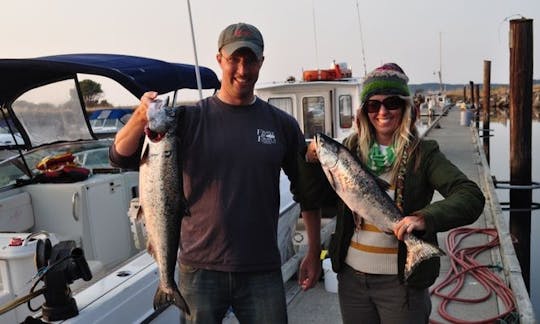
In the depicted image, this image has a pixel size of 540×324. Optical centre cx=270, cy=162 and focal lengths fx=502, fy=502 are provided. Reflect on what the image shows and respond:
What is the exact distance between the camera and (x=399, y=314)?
2.59 meters

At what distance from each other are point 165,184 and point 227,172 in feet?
1.08

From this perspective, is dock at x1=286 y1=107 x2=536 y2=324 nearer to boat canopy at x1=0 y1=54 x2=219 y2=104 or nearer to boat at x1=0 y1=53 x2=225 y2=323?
boat at x1=0 y1=53 x2=225 y2=323

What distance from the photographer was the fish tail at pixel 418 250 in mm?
2387

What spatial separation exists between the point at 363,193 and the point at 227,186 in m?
0.71

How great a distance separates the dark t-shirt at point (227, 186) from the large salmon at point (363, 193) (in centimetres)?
33

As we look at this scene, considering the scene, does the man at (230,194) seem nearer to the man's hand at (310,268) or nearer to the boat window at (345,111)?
the man's hand at (310,268)

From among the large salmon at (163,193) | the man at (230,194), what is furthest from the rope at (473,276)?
the large salmon at (163,193)

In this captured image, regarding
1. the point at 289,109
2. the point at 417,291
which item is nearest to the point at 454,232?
the point at 289,109

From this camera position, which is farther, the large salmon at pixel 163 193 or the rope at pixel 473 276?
the rope at pixel 473 276

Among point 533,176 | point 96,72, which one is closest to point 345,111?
point 96,72

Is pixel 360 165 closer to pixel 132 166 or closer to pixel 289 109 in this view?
pixel 132 166

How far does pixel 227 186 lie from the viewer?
8.71 ft

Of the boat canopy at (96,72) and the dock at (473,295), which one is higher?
the boat canopy at (96,72)

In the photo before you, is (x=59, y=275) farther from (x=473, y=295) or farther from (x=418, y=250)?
(x=473, y=295)
